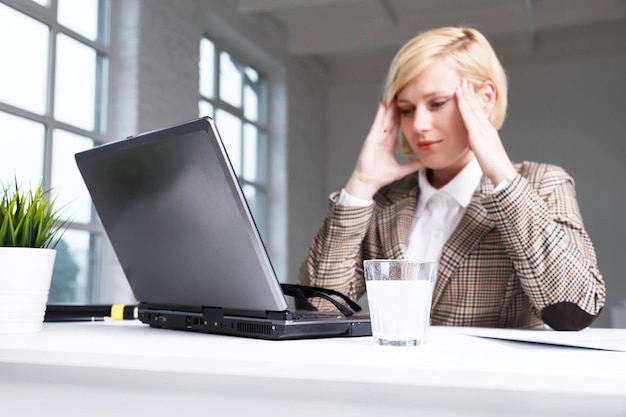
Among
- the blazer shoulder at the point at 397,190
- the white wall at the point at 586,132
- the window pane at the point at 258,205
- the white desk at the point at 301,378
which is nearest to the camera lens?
the white desk at the point at 301,378

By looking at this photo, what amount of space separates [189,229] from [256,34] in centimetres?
450

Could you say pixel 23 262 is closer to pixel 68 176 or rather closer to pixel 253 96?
pixel 68 176

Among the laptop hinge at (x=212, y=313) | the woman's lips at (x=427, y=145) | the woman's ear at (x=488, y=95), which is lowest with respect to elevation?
the laptop hinge at (x=212, y=313)

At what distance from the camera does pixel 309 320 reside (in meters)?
0.76

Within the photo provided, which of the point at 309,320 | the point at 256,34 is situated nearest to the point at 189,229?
the point at 309,320

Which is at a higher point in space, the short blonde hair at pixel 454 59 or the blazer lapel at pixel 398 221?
the short blonde hair at pixel 454 59

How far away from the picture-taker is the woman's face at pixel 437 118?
134 cm

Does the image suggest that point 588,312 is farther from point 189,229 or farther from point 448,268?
point 189,229

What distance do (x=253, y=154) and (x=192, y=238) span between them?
4.58m

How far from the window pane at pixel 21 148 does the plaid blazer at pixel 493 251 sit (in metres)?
1.93

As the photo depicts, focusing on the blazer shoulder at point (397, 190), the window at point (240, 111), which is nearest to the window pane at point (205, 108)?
the window at point (240, 111)

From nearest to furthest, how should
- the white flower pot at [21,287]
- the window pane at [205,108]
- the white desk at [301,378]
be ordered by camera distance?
the white desk at [301,378] < the white flower pot at [21,287] < the window pane at [205,108]

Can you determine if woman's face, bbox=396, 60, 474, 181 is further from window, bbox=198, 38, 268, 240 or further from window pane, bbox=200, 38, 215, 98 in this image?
window pane, bbox=200, 38, 215, 98

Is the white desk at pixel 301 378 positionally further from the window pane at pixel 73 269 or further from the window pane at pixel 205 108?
the window pane at pixel 205 108
